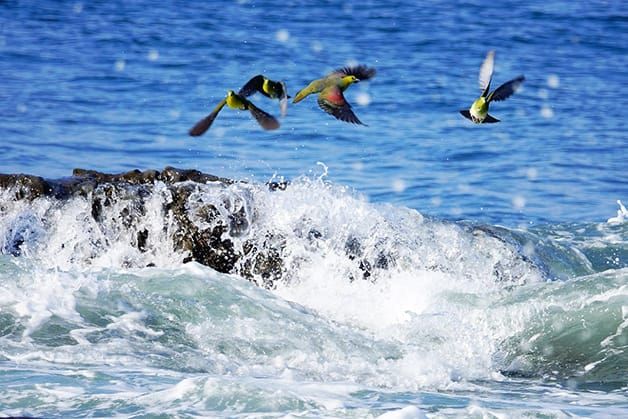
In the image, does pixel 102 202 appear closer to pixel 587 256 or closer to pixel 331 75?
pixel 331 75

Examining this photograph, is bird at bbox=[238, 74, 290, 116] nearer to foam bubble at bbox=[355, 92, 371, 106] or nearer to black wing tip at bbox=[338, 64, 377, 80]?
black wing tip at bbox=[338, 64, 377, 80]

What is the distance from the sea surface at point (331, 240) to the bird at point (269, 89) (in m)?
1.50

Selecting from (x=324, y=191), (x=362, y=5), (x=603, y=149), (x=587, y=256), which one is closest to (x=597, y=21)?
(x=362, y=5)

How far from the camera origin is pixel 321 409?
6402 mm

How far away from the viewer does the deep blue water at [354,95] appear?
14.9 meters

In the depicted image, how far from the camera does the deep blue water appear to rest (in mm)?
14867

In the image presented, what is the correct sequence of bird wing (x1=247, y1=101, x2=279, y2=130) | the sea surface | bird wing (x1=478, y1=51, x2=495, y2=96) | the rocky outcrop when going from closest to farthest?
bird wing (x1=247, y1=101, x2=279, y2=130) < bird wing (x1=478, y1=51, x2=495, y2=96) < the sea surface < the rocky outcrop

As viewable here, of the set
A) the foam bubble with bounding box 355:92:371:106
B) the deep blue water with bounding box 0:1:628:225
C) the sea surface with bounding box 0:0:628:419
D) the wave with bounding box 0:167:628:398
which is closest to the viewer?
the sea surface with bounding box 0:0:628:419

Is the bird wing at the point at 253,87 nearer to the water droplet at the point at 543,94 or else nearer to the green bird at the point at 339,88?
the green bird at the point at 339,88

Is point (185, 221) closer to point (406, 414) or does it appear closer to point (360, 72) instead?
point (360, 72)

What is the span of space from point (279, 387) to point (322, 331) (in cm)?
141

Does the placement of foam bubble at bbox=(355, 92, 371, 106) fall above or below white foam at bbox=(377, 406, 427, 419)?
above

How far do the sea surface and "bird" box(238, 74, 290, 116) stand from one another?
1.50 metres

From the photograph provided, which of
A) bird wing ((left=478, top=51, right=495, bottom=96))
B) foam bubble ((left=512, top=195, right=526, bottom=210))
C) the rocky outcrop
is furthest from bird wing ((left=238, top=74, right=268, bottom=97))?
foam bubble ((left=512, top=195, right=526, bottom=210))
